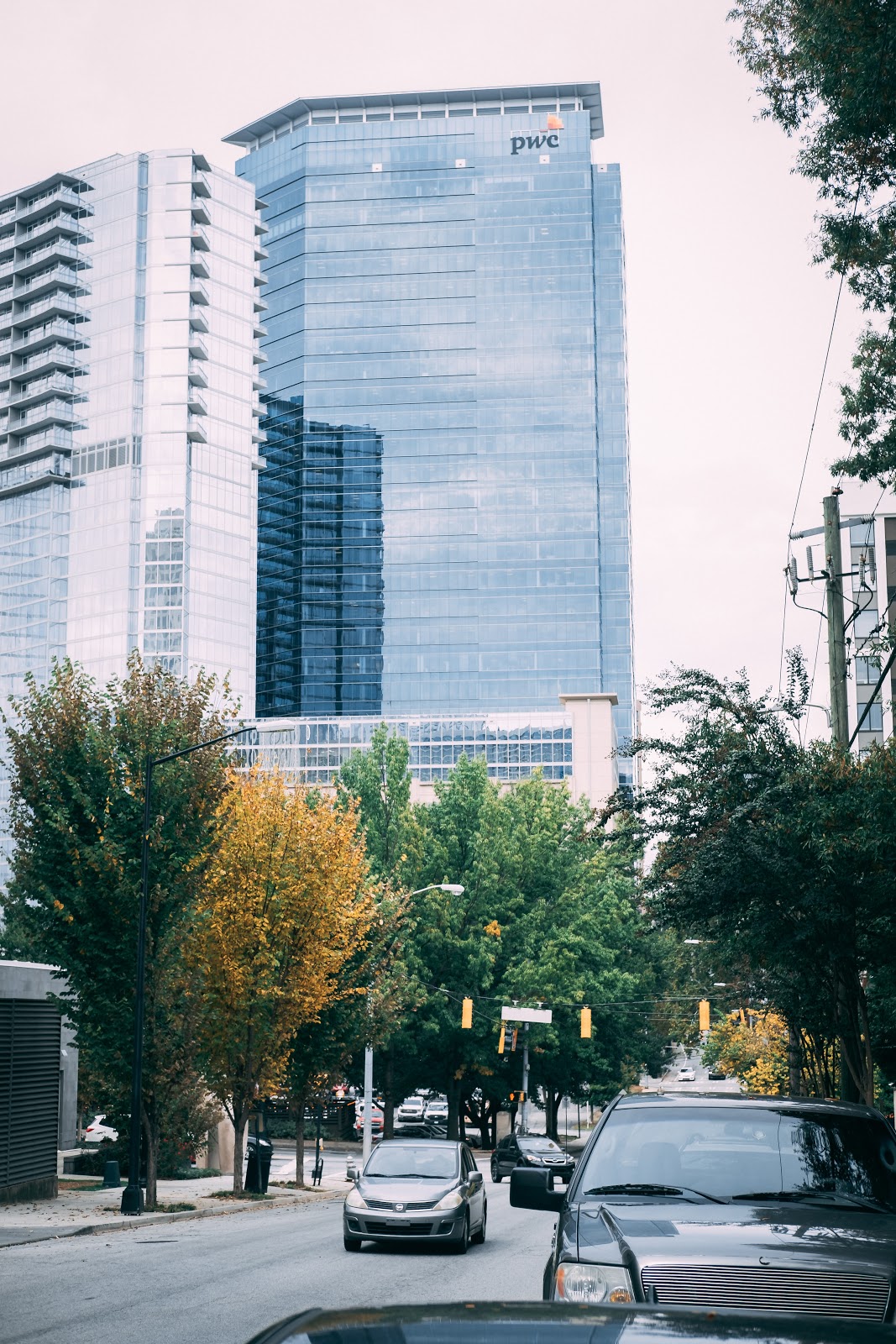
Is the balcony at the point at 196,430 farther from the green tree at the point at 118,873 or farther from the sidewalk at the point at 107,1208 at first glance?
the green tree at the point at 118,873

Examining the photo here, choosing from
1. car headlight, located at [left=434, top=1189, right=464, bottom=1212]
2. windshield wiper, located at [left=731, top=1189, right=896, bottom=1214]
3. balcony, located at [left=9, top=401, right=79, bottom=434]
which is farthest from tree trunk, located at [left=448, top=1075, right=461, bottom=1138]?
balcony, located at [left=9, top=401, right=79, bottom=434]

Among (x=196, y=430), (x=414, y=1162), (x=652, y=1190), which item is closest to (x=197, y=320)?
(x=196, y=430)

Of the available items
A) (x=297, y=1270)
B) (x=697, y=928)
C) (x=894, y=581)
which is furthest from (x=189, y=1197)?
(x=894, y=581)

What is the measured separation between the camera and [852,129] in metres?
17.7

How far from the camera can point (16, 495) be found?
164 metres

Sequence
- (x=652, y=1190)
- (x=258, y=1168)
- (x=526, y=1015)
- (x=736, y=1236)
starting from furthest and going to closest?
1. (x=526, y=1015)
2. (x=258, y=1168)
3. (x=652, y=1190)
4. (x=736, y=1236)

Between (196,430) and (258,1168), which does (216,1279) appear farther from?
(196,430)

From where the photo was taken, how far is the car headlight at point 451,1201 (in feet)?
62.4

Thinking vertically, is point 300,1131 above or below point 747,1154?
below

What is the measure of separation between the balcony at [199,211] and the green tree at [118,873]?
134m

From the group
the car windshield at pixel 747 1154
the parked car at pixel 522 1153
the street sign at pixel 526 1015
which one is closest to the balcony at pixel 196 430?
the street sign at pixel 526 1015

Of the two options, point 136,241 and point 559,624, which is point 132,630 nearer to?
point 136,241

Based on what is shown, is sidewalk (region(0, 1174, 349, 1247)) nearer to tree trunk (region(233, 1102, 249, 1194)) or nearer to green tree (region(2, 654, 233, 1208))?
tree trunk (region(233, 1102, 249, 1194))

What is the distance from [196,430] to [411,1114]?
8453 cm
